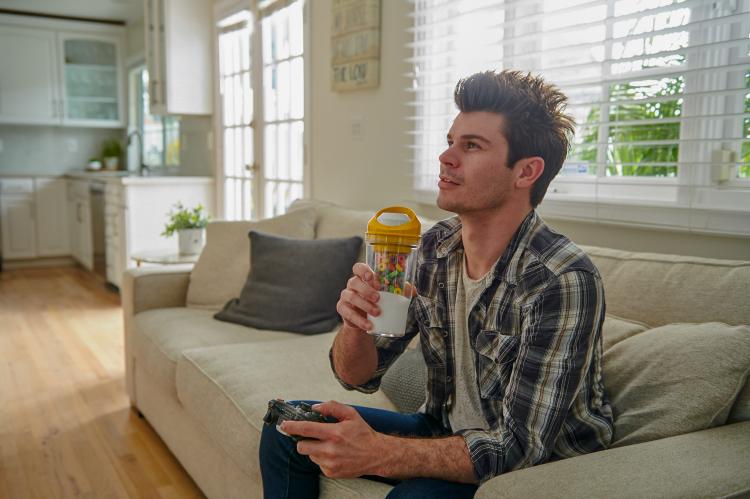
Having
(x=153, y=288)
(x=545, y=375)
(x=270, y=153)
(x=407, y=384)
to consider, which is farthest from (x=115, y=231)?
(x=545, y=375)

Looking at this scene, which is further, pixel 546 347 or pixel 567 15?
pixel 567 15

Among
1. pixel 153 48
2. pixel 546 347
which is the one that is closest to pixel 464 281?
pixel 546 347

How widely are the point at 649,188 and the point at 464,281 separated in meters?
0.91

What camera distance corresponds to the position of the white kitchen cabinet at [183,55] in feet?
15.8

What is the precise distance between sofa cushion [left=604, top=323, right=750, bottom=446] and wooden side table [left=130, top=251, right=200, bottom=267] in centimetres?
265

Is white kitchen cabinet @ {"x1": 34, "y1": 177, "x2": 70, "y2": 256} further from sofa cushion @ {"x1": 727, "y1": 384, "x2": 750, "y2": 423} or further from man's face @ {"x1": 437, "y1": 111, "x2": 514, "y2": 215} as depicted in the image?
sofa cushion @ {"x1": 727, "y1": 384, "x2": 750, "y2": 423}

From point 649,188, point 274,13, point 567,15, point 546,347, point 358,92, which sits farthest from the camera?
point 274,13

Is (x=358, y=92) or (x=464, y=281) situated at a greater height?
(x=358, y=92)

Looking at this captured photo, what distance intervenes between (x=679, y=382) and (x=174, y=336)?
68.7 inches

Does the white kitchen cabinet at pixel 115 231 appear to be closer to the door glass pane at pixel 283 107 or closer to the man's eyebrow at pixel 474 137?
the door glass pane at pixel 283 107

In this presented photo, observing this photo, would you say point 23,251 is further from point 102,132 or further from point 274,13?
point 274,13

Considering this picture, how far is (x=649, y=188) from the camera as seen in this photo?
197 centimetres

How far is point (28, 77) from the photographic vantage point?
6.66 m

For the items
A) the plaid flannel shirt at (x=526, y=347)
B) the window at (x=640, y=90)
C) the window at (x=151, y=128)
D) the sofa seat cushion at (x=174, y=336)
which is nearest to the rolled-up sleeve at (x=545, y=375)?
the plaid flannel shirt at (x=526, y=347)
